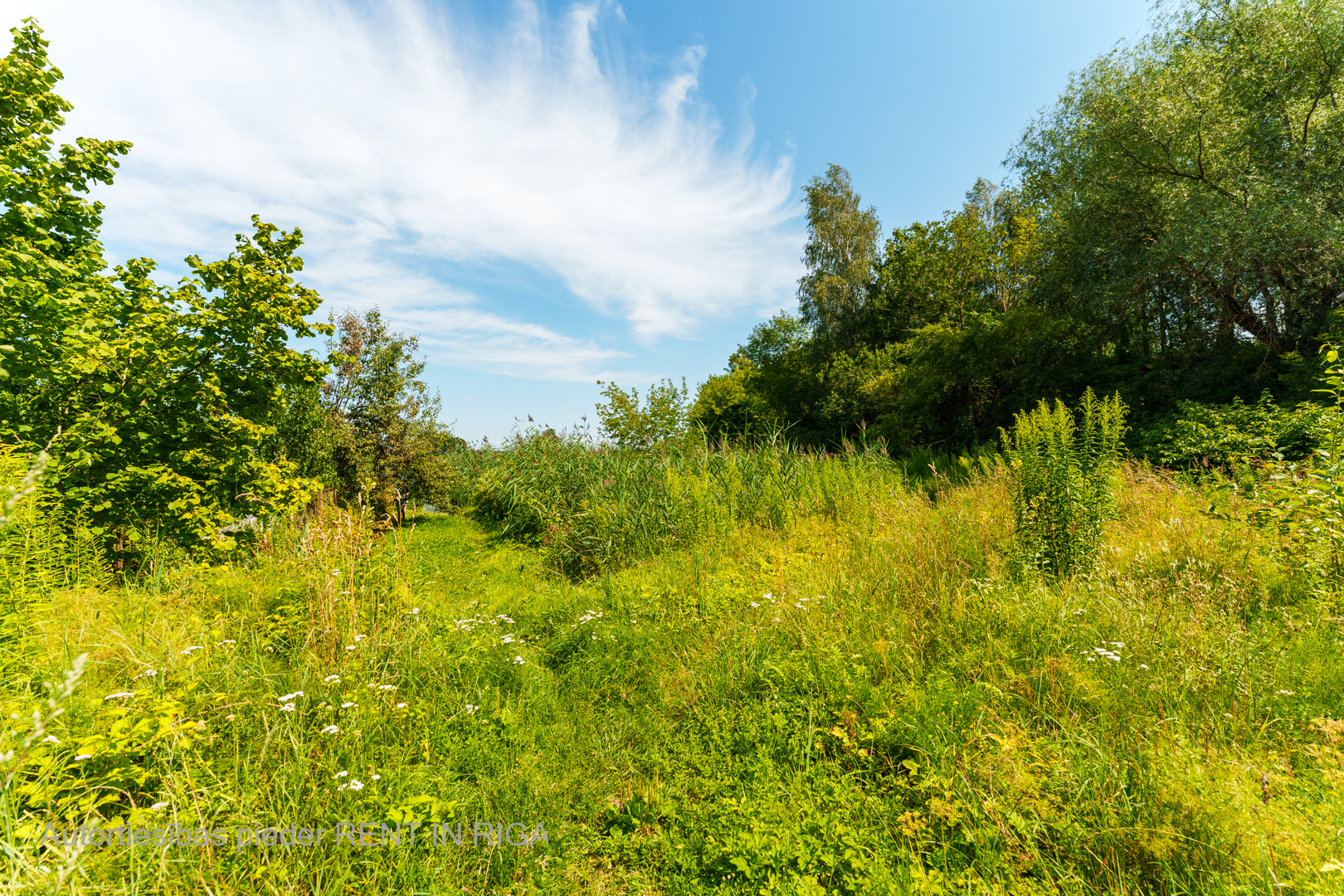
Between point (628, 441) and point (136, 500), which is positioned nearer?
point (136, 500)

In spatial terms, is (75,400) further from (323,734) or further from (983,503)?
(983,503)

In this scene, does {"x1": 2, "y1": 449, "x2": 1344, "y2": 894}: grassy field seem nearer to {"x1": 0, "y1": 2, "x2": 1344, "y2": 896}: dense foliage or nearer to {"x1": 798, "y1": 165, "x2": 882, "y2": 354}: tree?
{"x1": 0, "y1": 2, "x2": 1344, "y2": 896}: dense foliage

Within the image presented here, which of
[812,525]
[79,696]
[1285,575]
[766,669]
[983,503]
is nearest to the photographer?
[79,696]

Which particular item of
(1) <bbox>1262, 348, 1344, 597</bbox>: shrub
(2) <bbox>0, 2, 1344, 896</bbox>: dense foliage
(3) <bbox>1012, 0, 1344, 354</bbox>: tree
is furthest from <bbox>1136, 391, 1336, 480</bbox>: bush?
(1) <bbox>1262, 348, 1344, 597</bbox>: shrub

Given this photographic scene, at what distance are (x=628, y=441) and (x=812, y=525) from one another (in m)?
5.19

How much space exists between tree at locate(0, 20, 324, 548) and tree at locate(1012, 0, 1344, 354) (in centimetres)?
1430

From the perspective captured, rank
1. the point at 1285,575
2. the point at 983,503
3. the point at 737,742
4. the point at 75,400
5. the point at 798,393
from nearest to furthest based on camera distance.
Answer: the point at 737,742 < the point at 1285,575 < the point at 75,400 < the point at 983,503 < the point at 798,393

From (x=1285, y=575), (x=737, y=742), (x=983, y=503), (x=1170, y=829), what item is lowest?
(x=737, y=742)

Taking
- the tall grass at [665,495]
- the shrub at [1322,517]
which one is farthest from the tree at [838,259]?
the shrub at [1322,517]

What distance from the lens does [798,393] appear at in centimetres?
2362

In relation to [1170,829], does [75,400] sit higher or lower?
higher

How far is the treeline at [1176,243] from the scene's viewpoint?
327 inches

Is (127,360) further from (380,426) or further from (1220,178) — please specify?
(1220,178)

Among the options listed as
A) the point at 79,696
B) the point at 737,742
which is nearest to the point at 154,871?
the point at 79,696
